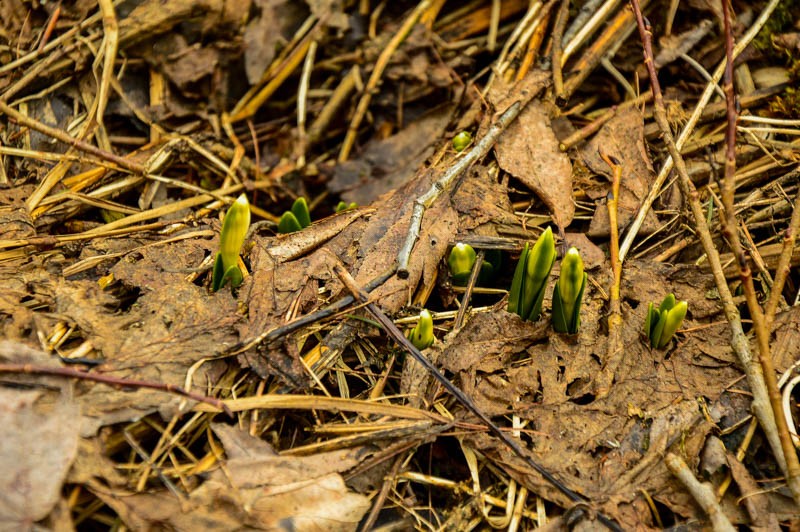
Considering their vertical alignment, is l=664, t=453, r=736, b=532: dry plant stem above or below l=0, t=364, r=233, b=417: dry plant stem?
below

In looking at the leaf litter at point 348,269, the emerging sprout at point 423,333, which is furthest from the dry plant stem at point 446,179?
the emerging sprout at point 423,333

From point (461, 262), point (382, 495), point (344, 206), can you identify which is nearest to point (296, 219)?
point (344, 206)

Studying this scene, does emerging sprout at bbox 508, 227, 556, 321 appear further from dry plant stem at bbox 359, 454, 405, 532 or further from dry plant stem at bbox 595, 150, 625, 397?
dry plant stem at bbox 359, 454, 405, 532

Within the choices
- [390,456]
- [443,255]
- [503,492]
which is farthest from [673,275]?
[390,456]

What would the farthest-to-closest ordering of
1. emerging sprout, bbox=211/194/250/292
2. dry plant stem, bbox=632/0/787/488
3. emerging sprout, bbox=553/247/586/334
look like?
emerging sprout, bbox=211/194/250/292 → emerging sprout, bbox=553/247/586/334 → dry plant stem, bbox=632/0/787/488

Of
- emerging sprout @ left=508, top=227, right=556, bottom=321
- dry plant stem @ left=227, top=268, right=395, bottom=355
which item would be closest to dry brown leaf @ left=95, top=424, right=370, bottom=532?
dry plant stem @ left=227, top=268, right=395, bottom=355

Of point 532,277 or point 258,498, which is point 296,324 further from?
point 532,277

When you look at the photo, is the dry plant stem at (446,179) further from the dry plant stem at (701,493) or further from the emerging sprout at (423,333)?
the dry plant stem at (701,493)
